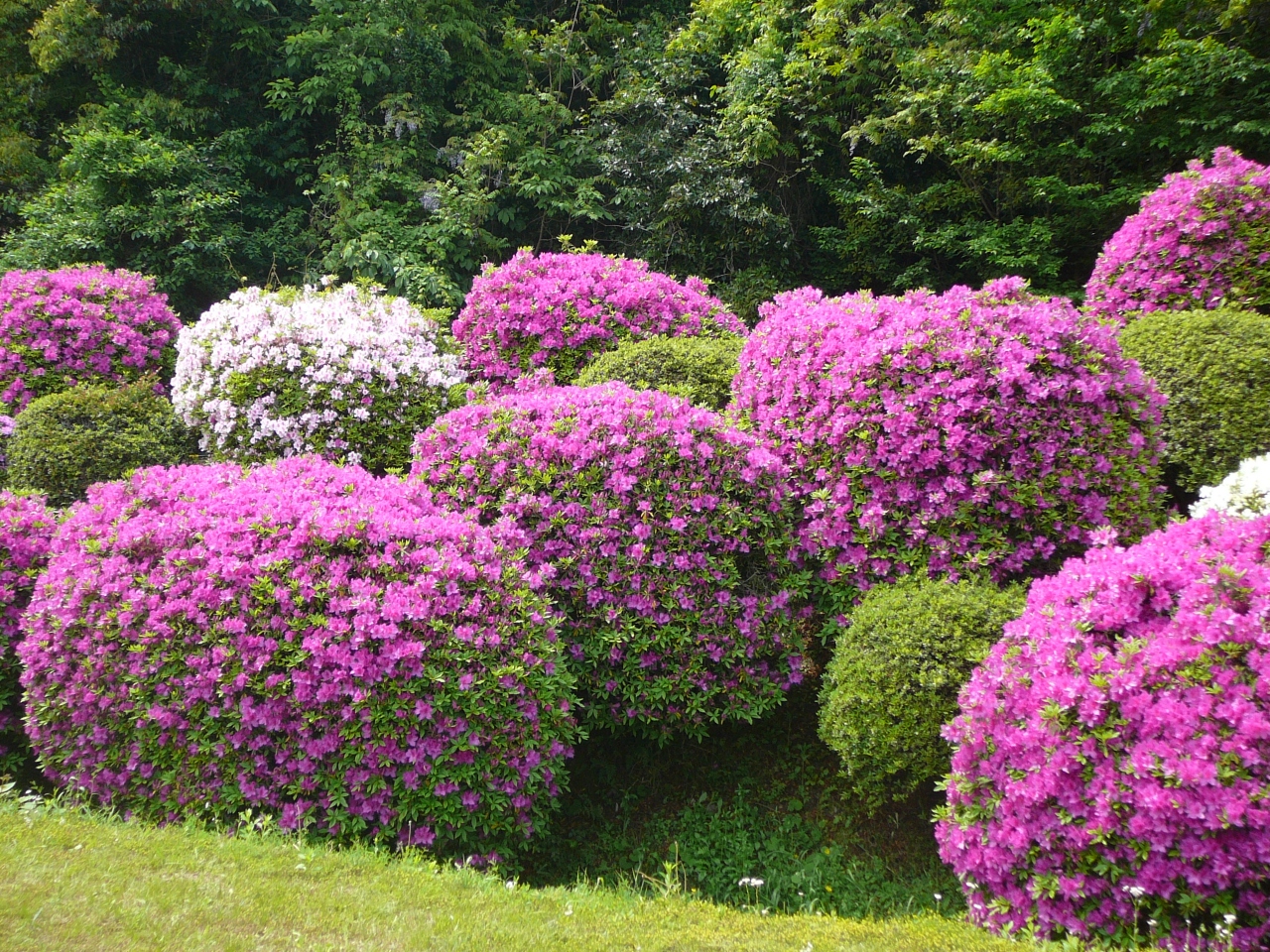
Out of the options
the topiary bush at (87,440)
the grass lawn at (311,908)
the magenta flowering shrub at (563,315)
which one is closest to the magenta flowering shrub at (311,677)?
the grass lawn at (311,908)

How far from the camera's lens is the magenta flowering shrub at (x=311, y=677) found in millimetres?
3641

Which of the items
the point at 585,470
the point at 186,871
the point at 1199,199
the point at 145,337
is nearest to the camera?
the point at 186,871

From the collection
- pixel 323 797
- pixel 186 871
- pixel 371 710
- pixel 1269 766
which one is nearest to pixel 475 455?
pixel 371 710

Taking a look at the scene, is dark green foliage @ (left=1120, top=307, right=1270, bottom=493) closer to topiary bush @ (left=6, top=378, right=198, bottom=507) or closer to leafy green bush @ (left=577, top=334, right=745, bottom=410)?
leafy green bush @ (left=577, top=334, right=745, bottom=410)

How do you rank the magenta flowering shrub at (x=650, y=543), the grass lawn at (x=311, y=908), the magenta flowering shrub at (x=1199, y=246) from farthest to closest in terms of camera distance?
the magenta flowering shrub at (x=1199, y=246)
the magenta flowering shrub at (x=650, y=543)
the grass lawn at (x=311, y=908)

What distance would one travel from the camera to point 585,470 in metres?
4.57

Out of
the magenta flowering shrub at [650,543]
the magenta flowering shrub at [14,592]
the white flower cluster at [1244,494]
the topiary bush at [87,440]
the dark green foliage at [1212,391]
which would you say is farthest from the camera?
the topiary bush at [87,440]

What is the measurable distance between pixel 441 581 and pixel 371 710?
0.61m

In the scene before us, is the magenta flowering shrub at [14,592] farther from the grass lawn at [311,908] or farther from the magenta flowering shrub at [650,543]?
the magenta flowering shrub at [650,543]

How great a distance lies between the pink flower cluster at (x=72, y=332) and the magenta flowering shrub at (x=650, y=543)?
5626 millimetres

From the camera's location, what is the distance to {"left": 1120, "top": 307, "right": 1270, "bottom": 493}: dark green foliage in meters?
5.50

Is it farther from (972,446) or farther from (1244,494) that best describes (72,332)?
(1244,494)

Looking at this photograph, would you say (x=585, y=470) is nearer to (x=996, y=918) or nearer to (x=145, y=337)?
(x=996, y=918)

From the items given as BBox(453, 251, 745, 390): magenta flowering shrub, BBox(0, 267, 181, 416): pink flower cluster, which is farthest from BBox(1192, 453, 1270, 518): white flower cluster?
BBox(0, 267, 181, 416): pink flower cluster
